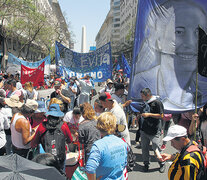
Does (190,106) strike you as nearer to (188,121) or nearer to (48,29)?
(188,121)

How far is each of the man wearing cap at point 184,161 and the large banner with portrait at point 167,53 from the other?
247cm

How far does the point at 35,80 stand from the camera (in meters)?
8.20

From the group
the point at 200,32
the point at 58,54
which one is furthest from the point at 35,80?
the point at 200,32

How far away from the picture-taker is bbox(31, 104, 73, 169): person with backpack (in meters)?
3.18

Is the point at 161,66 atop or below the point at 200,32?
below

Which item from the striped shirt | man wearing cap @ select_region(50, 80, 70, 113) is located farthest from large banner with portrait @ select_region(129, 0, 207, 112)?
the striped shirt

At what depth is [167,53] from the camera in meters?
5.08

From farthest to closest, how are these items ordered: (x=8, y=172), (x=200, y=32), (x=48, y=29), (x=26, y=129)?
(x=48, y=29) → (x=200, y=32) → (x=26, y=129) → (x=8, y=172)

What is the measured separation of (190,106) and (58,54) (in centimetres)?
505

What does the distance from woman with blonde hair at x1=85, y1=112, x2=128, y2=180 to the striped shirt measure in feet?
1.91

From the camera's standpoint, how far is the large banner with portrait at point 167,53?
501 cm

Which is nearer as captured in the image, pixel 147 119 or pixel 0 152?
pixel 0 152

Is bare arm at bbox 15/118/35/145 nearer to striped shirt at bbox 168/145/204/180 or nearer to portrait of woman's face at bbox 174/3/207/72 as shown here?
striped shirt at bbox 168/145/204/180

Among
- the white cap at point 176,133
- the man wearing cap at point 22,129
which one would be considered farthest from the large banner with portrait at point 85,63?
the white cap at point 176,133
